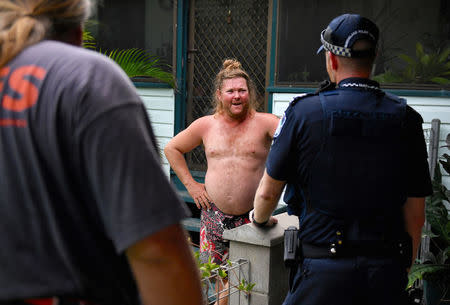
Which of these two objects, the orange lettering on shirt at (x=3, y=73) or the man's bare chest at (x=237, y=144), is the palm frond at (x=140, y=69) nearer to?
the man's bare chest at (x=237, y=144)

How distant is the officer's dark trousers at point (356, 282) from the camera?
6.96 feet

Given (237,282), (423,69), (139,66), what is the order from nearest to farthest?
(237,282), (423,69), (139,66)

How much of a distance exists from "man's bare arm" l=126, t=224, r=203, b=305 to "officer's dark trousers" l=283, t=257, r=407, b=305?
3.99ft

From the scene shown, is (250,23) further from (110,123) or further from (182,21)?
(110,123)

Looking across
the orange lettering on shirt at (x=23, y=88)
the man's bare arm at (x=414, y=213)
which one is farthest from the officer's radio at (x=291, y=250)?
the orange lettering on shirt at (x=23, y=88)

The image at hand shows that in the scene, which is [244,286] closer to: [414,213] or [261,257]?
[261,257]

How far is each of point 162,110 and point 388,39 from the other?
322 centimetres

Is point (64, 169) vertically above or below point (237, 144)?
above

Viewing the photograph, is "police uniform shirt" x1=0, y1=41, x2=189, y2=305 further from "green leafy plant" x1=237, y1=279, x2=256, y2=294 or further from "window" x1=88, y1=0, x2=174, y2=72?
"window" x1=88, y1=0, x2=174, y2=72

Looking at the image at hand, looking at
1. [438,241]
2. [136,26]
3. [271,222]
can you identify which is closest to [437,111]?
[438,241]

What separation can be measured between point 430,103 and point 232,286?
131 inches

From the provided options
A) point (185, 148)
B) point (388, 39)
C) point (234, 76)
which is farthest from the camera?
point (388, 39)

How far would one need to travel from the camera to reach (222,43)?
6.77 meters

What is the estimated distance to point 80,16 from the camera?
1.15m
